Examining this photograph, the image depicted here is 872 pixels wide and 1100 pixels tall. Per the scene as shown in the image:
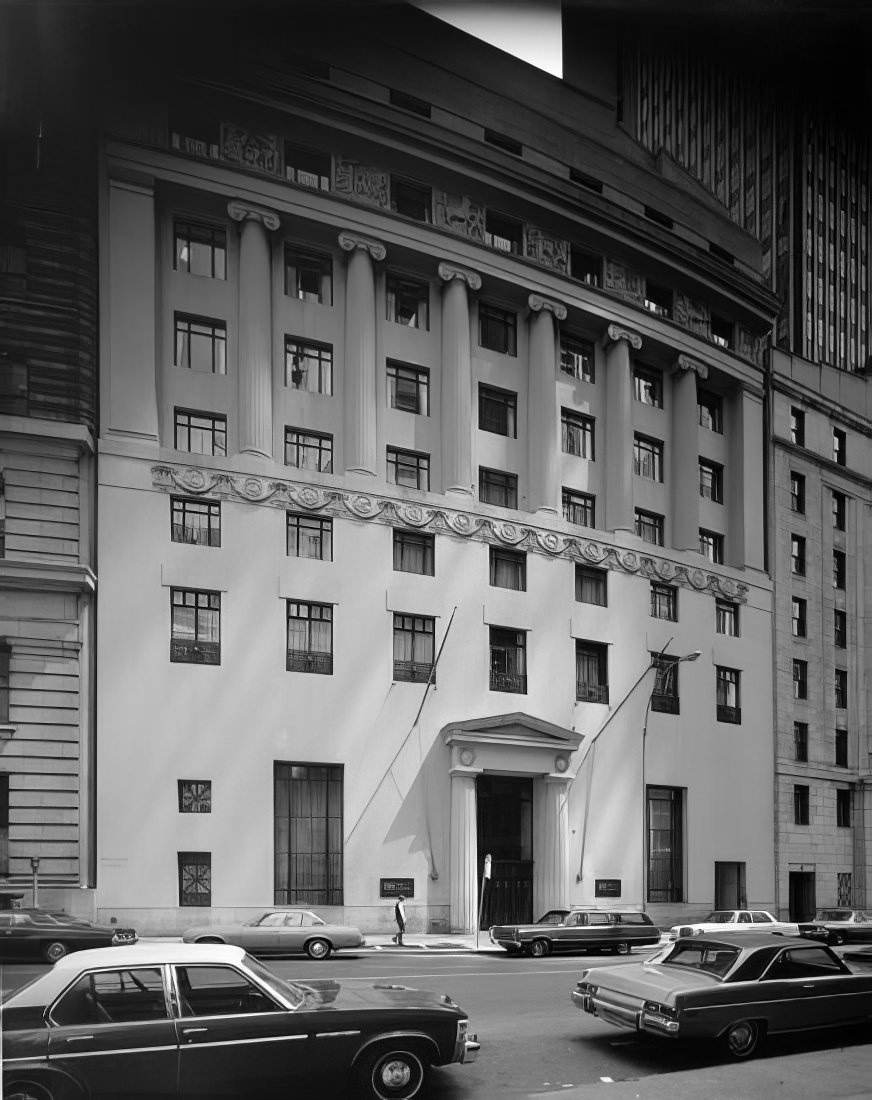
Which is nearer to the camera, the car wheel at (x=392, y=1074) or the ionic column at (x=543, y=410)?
the car wheel at (x=392, y=1074)

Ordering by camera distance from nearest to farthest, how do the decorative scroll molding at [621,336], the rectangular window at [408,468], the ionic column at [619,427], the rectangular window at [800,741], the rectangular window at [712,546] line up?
the rectangular window at [408,468] → the ionic column at [619,427] → the decorative scroll molding at [621,336] → the rectangular window at [712,546] → the rectangular window at [800,741]

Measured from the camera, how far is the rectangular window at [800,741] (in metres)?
50.4

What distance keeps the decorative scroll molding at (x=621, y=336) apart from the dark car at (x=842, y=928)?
20.9m

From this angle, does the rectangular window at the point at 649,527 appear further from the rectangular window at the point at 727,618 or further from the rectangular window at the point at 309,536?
the rectangular window at the point at 309,536

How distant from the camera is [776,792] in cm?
4838

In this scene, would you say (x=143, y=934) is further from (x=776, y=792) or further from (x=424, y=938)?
(x=776, y=792)

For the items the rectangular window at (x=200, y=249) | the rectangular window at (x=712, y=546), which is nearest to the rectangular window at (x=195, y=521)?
the rectangular window at (x=200, y=249)

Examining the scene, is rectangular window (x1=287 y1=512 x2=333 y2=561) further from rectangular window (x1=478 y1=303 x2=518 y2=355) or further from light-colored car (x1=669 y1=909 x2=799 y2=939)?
light-colored car (x1=669 y1=909 x2=799 y2=939)

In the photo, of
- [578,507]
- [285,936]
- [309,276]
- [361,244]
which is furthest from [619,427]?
[285,936]

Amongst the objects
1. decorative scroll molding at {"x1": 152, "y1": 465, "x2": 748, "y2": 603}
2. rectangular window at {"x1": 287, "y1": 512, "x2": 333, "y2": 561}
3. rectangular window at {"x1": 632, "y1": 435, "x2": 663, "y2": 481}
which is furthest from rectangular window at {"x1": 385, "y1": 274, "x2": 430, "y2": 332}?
rectangular window at {"x1": 632, "y1": 435, "x2": 663, "y2": 481}

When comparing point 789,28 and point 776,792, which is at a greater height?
point 789,28

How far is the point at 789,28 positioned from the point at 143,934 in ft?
97.9

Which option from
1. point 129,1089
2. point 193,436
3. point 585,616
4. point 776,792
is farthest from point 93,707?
point 776,792

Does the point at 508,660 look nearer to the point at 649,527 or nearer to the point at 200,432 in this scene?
the point at 649,527
